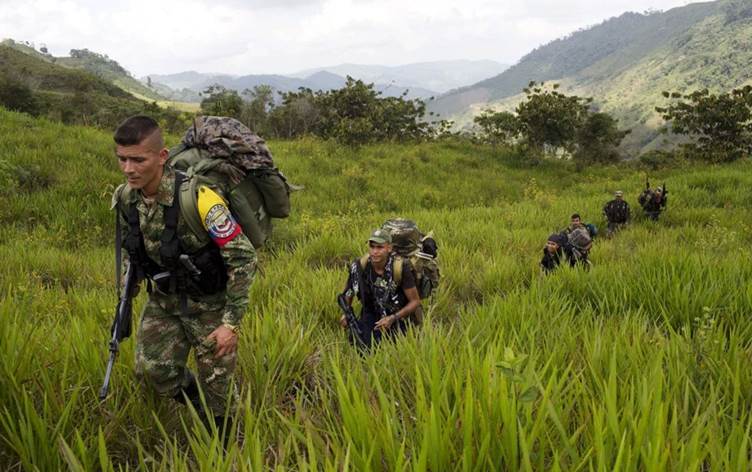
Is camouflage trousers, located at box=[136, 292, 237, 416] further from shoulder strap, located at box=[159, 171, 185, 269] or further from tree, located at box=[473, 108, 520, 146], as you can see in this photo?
tree, located at box=[473, 108, 520, 146]

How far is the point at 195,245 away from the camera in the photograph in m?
2.58

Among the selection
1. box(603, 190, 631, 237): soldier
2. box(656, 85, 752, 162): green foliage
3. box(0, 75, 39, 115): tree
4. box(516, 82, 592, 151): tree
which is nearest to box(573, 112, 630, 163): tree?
box(516, 82, 592, 151): tree

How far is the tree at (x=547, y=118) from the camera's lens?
85.7 ft

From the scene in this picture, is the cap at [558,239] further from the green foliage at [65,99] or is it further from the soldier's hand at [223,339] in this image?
Answer: the green foliage at [65,99]

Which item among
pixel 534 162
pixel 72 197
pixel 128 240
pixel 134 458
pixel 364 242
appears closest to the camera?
pixel 134 458

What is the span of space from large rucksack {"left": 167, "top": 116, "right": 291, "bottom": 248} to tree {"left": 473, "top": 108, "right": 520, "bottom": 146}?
26201 millimetres

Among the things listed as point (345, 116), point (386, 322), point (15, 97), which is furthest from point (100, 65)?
point (386, 322)

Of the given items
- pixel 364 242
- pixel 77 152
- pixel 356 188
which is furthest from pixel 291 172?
pixel 364 242

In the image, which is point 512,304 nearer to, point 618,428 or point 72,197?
point 618,428

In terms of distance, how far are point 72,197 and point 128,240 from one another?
8017 mm

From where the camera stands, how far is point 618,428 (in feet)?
5.13

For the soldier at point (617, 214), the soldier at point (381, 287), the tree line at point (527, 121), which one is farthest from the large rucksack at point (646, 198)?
the tree line at point (527, 121)

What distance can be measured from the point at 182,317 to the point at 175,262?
0.37 metres

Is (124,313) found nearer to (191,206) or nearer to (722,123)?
(191,206)
